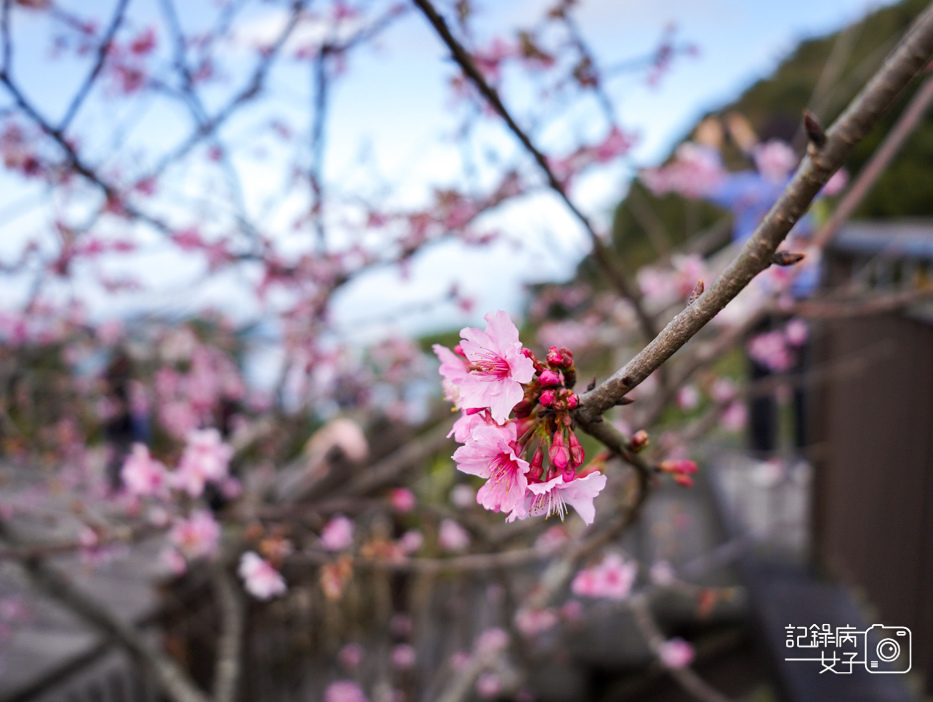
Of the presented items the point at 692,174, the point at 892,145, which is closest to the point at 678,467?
the point at 892,145

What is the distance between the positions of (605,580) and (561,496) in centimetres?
163

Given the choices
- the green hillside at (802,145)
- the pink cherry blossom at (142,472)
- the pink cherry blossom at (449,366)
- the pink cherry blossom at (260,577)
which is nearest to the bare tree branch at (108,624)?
the pink cherry blossom at (142,472)

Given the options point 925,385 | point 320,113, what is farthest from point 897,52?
point 320,113

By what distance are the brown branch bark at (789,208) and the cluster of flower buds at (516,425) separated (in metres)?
0.07

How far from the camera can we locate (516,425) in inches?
24.1

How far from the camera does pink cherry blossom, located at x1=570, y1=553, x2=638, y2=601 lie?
194cm

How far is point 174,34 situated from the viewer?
1.94 m

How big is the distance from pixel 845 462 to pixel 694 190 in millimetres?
1839

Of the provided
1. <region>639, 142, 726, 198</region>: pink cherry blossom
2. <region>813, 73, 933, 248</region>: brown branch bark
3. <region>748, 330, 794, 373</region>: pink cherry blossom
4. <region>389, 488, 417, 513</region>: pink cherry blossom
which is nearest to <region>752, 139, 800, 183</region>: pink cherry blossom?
<region>639, 142, 726, 198</region>: pink cherry blossom

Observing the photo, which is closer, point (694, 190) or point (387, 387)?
point (694, 190)

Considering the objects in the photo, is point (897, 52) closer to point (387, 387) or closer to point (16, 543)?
point (16, 543)

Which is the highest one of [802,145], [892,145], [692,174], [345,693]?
[692,174]

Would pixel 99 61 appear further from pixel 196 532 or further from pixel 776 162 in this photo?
pixel 776 162

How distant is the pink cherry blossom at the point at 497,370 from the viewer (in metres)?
0.54
